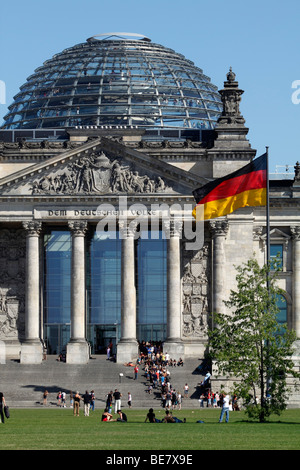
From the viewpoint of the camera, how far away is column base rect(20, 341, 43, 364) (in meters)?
107

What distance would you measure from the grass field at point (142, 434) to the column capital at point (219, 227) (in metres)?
34.5

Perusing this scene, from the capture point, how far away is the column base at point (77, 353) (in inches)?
4218

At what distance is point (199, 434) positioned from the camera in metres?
55.5

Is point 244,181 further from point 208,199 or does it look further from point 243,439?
point 243,439

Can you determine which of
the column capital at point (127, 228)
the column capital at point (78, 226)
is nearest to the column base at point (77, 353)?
the column capital at point (78, 226)

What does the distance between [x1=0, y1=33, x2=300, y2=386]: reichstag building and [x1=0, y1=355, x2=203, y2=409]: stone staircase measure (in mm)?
2268

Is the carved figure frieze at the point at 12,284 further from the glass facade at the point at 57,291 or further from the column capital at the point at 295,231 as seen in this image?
the column capital at the point at 295,231

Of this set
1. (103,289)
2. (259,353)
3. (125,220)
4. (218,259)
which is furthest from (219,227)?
(259,353)

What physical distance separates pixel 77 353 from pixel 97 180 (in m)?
14.3

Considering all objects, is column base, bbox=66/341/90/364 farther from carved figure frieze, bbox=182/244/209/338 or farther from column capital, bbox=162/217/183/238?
column capital, bbox=162/217/183/238

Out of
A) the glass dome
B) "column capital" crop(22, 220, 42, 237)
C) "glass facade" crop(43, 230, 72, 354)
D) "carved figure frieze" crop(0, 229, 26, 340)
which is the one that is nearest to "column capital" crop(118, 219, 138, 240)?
"glass facade" crop(43, 230, 72, 354)

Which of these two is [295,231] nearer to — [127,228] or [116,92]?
[127,228]

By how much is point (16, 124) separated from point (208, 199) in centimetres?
5071

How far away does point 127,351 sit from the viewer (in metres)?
107
